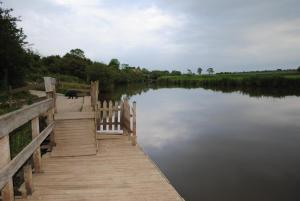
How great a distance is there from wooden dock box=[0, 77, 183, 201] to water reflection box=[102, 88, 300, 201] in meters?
2.65

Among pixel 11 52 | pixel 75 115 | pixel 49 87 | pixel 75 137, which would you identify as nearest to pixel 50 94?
pixel 49 87

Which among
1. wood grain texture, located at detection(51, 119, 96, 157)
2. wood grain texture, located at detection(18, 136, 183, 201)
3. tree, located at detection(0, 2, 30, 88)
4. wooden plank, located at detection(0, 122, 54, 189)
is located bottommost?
wood grain texture, located at detection(18, 136, 183, 201)

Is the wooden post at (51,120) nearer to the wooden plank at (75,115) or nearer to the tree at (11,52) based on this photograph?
the wooden plank at (75,115)

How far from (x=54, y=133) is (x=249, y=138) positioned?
38.7ft

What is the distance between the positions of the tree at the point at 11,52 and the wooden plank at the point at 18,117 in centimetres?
1148

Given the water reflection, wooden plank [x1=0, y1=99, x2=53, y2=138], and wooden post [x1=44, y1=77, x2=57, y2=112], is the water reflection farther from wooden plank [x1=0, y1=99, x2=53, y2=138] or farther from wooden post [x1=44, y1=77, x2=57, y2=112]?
wooden plank [x1=0, y1=99, x2=53, y2=138]

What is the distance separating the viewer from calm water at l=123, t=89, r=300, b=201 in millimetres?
9336

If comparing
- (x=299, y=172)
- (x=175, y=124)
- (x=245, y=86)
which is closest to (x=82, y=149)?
(x=299, y=172)

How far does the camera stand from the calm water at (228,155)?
9336mm

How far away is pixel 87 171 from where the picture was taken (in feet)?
22.7

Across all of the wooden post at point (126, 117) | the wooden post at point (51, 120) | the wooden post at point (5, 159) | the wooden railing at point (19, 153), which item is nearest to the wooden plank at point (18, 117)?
the wooden railing at point (19, 153)

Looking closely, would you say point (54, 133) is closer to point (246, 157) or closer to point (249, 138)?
point (246, 157)

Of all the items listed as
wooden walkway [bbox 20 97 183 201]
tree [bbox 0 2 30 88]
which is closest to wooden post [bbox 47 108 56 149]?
wooden walkway [bbox 20 97 183 201]

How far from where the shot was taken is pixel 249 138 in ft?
54.2
